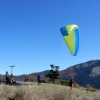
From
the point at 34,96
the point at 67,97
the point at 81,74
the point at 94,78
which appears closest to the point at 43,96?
the point at 34,96

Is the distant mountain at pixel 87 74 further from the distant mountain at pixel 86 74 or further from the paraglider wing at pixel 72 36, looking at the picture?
the paraglider wing at pixel 72 36

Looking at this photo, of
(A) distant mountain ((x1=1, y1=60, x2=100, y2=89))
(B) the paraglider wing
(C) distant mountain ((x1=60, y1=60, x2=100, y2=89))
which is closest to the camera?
(B) the paraglider wing

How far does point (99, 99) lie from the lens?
1947 cm

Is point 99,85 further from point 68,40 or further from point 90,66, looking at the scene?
point 68,40

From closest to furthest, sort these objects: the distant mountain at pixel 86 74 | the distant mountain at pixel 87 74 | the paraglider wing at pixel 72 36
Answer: the paraglider wing at pixel 72 36 < the distant mountain at pixel 86 74 < the distant mountain at pixel 87 74

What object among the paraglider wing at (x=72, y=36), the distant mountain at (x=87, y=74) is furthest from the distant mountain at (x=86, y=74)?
the paraglider wing at (x=72, y=36)

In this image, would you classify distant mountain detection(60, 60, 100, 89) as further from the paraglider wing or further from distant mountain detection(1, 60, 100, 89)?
the paraglider wing

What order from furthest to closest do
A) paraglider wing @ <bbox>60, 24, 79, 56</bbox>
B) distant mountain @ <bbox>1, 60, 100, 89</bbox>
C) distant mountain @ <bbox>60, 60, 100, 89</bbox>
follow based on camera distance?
distant mountain @ <bbox>60, 60, 100, 89</bbox>
distant mountain @ <bbox>1, 60, 100, 89</bbox>
paraglider wing @ <bbox>60, 24, 79, 56</bbox>

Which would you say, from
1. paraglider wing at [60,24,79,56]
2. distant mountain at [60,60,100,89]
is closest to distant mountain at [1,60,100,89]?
distant mountain at [60,60,100,89]

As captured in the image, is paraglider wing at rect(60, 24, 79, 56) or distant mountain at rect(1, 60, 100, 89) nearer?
paraglider wing at rect(60, 24, 79, 56)

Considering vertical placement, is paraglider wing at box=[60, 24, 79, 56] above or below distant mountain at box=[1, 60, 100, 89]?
below

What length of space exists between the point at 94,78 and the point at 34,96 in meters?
143

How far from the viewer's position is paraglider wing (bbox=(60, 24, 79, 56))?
61.3 feet

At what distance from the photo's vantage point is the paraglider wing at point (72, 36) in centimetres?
1869
